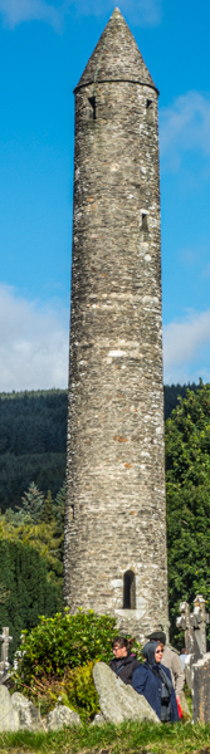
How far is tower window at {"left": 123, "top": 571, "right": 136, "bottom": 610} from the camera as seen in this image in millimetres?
19547

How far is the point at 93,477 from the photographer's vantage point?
20.1 meters

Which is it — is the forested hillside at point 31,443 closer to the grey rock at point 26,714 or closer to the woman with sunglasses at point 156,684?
the grey rock at point 26,714

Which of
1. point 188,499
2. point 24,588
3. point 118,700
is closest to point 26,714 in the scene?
point 118,700

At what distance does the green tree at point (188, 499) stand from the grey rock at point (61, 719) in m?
18.9

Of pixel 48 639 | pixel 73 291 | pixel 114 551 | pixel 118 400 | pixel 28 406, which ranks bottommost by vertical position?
pixel 48 639

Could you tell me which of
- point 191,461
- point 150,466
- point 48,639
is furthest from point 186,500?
point 48,639

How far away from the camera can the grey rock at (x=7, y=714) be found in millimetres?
11164

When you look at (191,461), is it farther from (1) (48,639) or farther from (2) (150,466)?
(1) (48,639)

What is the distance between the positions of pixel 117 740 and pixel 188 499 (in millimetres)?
22419

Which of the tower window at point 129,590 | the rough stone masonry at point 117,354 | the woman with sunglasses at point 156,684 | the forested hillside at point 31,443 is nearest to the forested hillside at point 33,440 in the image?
the forested hillside at point 31,443

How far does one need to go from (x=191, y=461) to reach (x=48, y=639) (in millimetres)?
17749

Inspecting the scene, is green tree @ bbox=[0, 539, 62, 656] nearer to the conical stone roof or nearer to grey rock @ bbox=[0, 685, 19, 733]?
the conical stone roof

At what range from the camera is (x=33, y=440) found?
455ft

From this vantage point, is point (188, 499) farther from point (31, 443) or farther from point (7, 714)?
point (31, 443)
